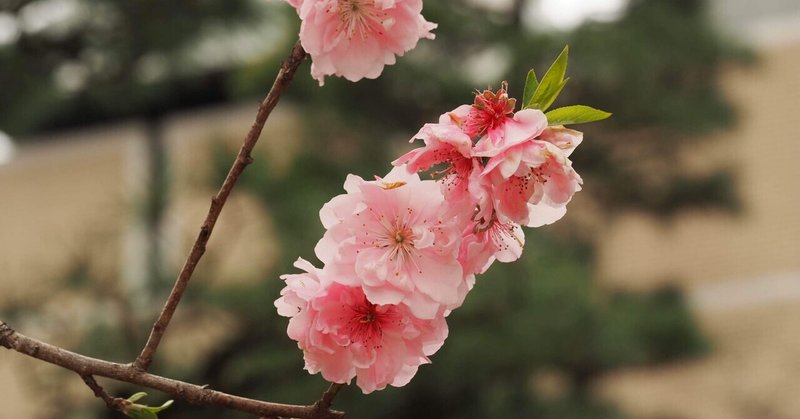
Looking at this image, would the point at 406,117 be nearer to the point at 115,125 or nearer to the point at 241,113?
the point at 241,113

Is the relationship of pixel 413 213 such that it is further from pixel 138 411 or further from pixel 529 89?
pixel 138 411

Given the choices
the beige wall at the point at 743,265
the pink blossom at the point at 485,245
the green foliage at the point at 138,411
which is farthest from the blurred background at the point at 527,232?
the pink blossom at the point at 485,245

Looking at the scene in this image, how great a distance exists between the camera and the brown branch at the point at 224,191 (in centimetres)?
78

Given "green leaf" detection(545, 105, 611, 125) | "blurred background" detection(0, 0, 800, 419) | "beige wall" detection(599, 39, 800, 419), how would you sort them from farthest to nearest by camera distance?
"beige wall" detection(599, 39, 800, 419) → "blurred background" detection(0, 0, 800, 419) → "green leaf" detection(545, 105, 611, 125)

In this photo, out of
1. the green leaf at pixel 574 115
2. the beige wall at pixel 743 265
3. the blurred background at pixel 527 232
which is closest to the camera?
the green leaf at pixel 574 115

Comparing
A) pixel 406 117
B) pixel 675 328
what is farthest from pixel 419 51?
pixel 675 328

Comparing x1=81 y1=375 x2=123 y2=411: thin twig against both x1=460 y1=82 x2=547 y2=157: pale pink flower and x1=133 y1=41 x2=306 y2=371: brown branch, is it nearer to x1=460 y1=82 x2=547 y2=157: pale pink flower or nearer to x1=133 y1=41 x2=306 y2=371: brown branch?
x1=133 y1=41 x2=306 y2=371: brown branch

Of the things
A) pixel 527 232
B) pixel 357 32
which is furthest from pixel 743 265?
pixel 357 32

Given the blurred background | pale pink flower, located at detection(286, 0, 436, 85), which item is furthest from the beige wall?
pale pink flower, located at detection(286, 0, 436, 85)

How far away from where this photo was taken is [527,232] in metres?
5.18

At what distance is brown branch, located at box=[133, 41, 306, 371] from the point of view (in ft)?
2.55

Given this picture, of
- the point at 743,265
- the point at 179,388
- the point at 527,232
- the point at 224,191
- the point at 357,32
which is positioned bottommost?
the point at 179,388

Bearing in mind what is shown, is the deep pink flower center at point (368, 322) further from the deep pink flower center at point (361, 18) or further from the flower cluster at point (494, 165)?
the deep pink flower center at point (361, 18)

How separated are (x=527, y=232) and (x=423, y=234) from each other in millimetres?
4421
